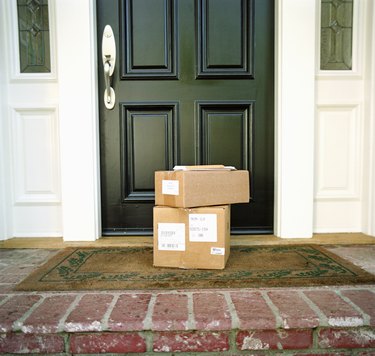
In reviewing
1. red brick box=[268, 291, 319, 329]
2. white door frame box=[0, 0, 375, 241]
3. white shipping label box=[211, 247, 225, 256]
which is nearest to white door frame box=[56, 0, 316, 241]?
white door frame box=[0, 0, 375, 241]

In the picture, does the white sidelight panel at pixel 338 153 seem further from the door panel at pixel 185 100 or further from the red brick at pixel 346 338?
the red brick at pixel 346 338

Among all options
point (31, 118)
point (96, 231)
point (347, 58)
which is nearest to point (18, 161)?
point (31, 118)

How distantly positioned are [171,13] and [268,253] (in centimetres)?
130

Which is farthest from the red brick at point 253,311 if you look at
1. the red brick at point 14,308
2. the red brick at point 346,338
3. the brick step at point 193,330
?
the red brick at point 14,308

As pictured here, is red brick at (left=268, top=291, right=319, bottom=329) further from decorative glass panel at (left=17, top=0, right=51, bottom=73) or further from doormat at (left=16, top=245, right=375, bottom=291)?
decorative glass panel at (left=17, top=0, right=51, bottom=73)

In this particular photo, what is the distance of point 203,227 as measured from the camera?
3.94ft

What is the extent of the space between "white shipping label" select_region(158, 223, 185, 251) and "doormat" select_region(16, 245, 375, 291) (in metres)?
0.09

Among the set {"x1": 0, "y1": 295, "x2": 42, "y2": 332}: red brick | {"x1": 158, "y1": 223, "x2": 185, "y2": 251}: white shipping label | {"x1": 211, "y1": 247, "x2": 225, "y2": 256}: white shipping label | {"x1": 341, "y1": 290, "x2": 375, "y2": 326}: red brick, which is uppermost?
{"x1": 158, "y1": 223, "x2": 185, "y2": 251}: white shipping label

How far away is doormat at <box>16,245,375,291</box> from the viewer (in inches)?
43.7

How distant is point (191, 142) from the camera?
172cm

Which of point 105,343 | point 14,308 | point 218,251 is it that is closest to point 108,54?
point 218,251

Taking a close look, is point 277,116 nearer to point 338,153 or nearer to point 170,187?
point 338,153

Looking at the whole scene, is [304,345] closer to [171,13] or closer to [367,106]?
[367,106]

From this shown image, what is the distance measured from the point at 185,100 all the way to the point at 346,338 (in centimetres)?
126
